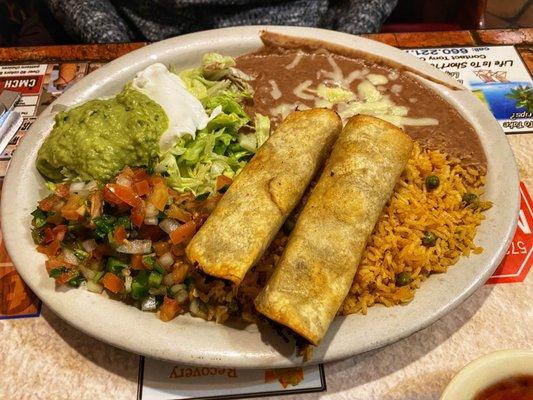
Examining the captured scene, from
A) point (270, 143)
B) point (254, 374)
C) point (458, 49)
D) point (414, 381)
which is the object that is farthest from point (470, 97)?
point (254, 374)

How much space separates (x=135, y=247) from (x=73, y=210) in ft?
0.87

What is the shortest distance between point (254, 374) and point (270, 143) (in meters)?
0.88

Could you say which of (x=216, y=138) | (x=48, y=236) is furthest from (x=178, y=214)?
(x=216, y=138)

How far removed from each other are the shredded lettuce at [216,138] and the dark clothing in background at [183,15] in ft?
1.81

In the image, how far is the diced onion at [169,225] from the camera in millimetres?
1879

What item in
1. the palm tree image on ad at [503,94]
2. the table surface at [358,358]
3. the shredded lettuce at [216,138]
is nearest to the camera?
the table surface at [358,358]

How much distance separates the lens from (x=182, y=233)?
1.85 meters

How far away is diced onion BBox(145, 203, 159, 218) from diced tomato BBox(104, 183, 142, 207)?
0.03 meters

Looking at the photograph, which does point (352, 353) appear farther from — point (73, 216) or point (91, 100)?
point (91, 100)

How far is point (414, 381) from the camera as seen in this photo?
1.80 meters

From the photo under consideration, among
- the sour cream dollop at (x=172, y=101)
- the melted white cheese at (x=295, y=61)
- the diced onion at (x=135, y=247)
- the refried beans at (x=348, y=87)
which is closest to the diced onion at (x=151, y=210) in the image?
the diced onion at (x=135, y=247)

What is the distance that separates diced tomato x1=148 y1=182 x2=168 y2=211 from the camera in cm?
189

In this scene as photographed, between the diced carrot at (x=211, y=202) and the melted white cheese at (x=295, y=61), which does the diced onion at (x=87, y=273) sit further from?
the melted white cheese at (x=295, y=61)

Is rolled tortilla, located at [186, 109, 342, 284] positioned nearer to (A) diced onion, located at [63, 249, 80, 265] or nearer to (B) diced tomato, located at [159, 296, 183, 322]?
(B) diced tomato, located at [159, 296, 183, 322]
